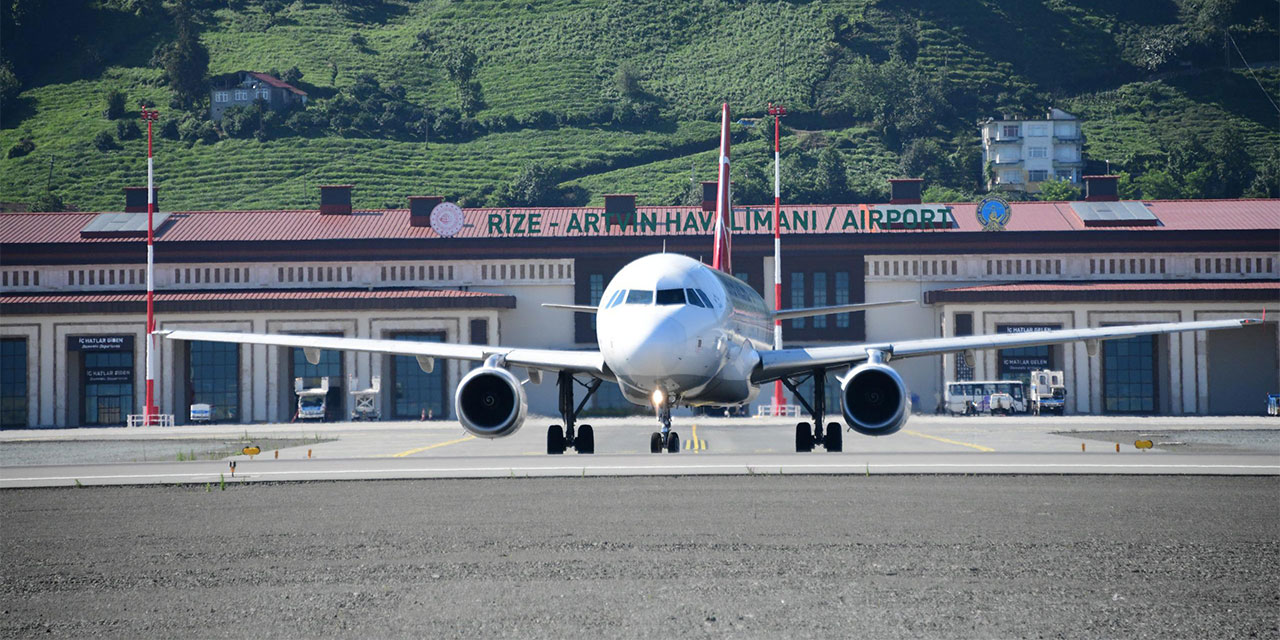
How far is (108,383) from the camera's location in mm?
73438

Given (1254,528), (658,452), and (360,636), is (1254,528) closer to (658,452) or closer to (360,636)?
(360,636)

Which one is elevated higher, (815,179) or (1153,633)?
(815,179)

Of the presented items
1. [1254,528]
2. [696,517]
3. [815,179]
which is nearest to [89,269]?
[696,517]

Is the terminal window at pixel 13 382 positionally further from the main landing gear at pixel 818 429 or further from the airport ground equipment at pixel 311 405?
the main landing gear at pixel 818 429

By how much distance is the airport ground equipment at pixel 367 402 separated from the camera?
71875mm

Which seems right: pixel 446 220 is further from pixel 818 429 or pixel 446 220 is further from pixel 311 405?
pixel 818 429

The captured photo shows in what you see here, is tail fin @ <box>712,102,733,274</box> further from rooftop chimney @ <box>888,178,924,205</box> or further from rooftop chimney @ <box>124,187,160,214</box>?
rooftop chimney @ <box>124,187,160,214</box>

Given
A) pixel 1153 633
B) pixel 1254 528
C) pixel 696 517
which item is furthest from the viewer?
pixel 696 517

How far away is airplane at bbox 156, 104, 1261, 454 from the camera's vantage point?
2577 centimetres

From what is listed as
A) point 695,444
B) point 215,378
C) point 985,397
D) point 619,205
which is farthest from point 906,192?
point 695,444

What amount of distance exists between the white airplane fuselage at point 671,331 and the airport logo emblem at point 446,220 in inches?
2007

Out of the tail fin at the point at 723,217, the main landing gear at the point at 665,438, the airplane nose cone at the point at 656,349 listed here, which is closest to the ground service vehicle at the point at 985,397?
the tail fin at the point at 723,217

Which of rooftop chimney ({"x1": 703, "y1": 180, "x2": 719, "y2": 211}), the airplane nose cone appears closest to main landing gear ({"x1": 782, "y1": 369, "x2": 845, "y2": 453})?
the airplane nose cone

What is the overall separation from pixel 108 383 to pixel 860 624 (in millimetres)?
70674
